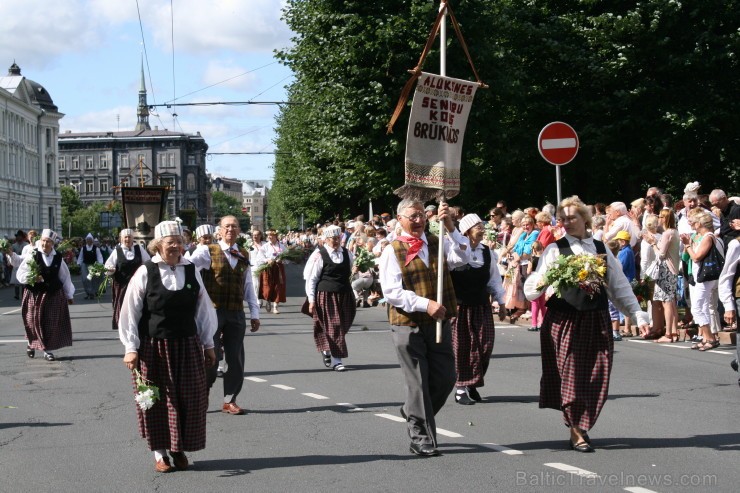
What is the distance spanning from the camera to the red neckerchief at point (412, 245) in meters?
7.85

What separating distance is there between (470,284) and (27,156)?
105 meters

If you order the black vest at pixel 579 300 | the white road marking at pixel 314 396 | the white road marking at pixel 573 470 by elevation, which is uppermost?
the black vest at pixel 579 300

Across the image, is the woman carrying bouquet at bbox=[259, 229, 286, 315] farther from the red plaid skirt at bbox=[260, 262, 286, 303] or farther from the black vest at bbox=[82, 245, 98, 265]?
the black vest at bbox=[82, 245, 98, 265]

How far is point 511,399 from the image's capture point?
Result: 10.6 meters

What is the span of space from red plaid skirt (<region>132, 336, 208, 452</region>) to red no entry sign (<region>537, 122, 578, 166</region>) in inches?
365

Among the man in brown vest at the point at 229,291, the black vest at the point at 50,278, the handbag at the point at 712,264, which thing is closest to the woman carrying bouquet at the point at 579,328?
the man in brown vest at the point at 229,291

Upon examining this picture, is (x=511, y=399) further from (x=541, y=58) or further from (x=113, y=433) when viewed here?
(x=541, y=58)

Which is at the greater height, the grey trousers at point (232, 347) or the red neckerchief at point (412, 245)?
the red neckerchief at point (412, 245)

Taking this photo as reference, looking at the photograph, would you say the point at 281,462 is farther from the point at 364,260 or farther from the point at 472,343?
the point at 364,260

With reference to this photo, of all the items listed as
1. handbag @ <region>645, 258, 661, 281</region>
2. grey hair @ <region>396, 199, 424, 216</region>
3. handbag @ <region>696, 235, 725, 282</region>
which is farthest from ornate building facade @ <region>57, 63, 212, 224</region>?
grey hair @ <region>396, 199, 424, 216</region>

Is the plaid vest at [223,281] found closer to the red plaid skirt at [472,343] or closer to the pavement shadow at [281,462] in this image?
the red plaid skirt at [472,343]

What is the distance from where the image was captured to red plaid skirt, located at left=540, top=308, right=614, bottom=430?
780 cm

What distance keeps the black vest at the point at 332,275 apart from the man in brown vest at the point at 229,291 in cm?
337

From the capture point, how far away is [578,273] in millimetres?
7762
